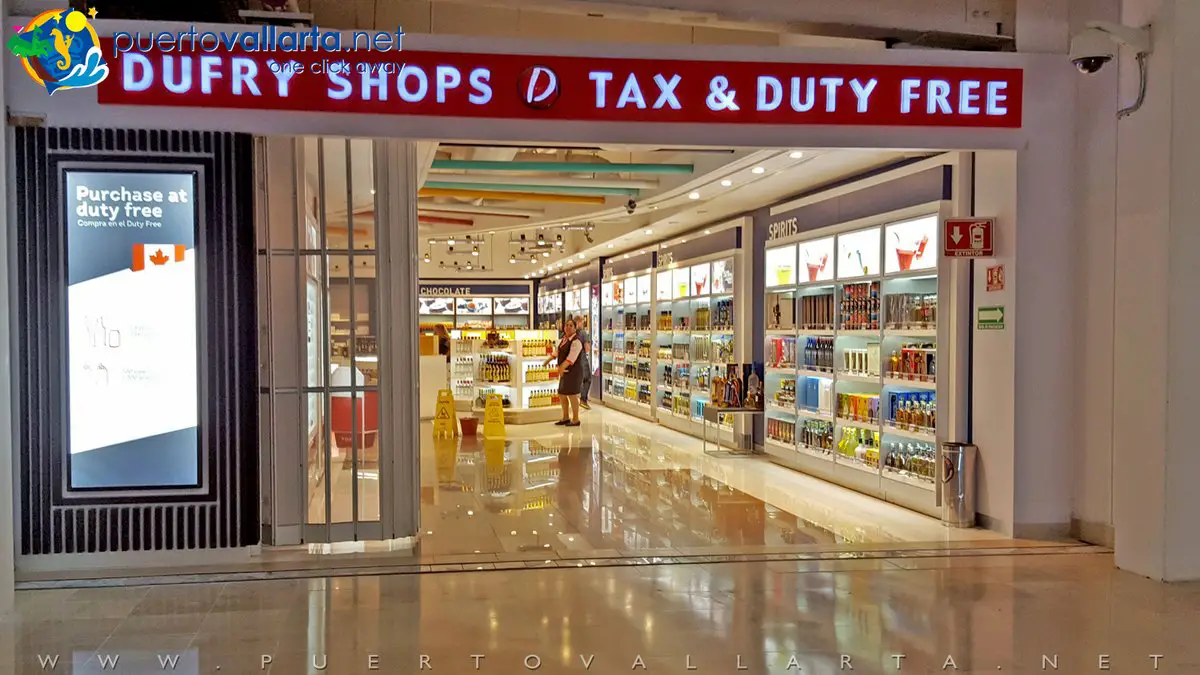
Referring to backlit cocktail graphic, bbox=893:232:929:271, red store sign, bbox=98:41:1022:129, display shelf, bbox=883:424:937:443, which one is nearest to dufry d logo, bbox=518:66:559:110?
red store sign, bbox=98:41:1022:129

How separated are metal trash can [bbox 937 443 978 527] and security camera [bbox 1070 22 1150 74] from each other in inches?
107

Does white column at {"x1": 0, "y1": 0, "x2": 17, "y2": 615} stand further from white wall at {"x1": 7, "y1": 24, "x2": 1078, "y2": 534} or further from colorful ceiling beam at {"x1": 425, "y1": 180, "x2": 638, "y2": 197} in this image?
colorful ceiling beam at {"x1": 425, "y1": 180, "x2": 638, "y2": 197}

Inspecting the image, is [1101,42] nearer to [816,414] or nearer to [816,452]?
[816,414]

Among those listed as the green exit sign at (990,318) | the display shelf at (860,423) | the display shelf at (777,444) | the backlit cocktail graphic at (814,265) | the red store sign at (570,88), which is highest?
the red store sign at (570,88)

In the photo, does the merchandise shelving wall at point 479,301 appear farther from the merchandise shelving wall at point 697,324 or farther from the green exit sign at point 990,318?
the green exit sign at point 990,318

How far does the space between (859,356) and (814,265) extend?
119cm

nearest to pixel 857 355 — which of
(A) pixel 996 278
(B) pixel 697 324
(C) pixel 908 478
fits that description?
(C) pixel 908 478

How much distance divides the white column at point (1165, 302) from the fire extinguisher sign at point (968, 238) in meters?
0.97

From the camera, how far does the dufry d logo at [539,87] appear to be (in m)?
5.59

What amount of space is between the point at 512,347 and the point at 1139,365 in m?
9.60

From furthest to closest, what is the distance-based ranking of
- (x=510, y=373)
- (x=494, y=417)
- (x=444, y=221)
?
(x=444, y=221) < (x=510, y=373) < (x=494, y=417)

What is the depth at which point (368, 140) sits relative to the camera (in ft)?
18.9

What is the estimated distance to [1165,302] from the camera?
5285mm

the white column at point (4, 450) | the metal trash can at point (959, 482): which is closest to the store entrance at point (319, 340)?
the white column at point (4, 450)
